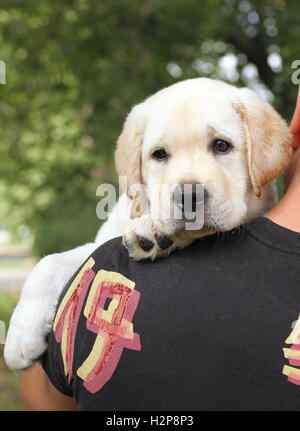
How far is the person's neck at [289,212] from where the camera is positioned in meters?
1.73

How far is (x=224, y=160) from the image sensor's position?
258 centimetres

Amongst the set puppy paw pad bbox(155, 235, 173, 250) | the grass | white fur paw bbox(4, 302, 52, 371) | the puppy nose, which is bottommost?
the grass

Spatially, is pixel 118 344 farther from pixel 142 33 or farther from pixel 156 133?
pixel 142 33

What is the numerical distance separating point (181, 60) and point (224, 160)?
7975 mm

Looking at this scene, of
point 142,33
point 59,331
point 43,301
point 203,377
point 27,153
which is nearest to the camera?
point 203,377

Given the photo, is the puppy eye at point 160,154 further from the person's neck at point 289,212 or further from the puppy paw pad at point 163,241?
the person's neck at point 289,212

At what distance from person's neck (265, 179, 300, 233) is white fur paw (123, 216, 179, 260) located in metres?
0.41

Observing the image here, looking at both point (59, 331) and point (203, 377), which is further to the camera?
point (59, 331)

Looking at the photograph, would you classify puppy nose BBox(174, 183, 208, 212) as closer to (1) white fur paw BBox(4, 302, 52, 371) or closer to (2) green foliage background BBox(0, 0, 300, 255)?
(1) white fur paw BBox(4, 302, 52, 371)

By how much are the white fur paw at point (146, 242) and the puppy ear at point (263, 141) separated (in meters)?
0.61

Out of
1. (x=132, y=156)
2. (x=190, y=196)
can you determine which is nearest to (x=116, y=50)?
(x=132, y=156)

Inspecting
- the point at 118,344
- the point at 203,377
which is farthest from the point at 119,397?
the point at 203,377

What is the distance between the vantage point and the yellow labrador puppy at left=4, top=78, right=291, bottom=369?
2.26m

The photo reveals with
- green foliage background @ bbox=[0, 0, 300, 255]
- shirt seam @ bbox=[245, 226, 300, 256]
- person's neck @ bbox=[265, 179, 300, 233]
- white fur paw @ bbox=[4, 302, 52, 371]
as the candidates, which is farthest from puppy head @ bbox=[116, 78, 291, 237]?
green foliage background @ bbox=[0, 0, 300, 255]
